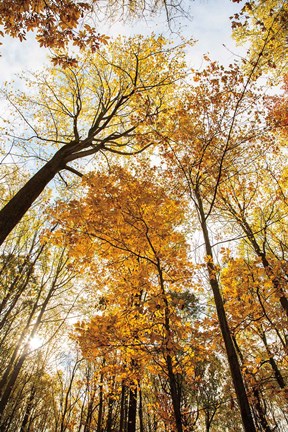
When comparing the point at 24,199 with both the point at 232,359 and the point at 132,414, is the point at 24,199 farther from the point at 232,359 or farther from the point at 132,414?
the point at 132,414

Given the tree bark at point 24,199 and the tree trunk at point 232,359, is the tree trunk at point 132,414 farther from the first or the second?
the tree bark at point 24,199

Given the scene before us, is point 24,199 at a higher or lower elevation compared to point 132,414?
higher

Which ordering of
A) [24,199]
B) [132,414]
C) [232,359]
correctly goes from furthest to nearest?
[132,414], [24,199], [232,359]

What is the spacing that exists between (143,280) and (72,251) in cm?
163

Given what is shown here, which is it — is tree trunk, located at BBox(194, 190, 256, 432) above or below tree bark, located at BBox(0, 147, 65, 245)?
below

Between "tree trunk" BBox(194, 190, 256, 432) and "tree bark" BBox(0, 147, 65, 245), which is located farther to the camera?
"tree bark" BBox(0, 147, 65, 245)

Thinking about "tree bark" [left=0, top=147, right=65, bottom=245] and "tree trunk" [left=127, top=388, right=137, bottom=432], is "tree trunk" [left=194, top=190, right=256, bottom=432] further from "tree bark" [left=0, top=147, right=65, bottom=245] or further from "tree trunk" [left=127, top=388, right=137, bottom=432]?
"tree trunk" [left=127, top=388, right=137, bottom=432]

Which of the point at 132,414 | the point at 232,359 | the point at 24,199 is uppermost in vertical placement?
the point at 24,199

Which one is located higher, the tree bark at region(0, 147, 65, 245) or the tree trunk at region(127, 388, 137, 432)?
the tree bark at region(0, 147, 65, 245)

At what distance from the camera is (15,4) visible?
10.2 ft

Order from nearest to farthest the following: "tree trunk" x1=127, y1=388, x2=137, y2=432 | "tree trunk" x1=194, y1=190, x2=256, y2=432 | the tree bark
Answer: "tree trunk" x1=194, y1=190, x2=256, y2=432 → the tree bark → "tree trunk" x1=127, y1=388, x2=137, y2=432

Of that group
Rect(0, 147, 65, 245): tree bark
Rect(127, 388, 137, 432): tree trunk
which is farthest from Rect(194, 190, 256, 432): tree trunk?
Rect(127, 388, 137, 432): tree trunk

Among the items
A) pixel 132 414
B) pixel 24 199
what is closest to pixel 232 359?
pixel 24 199

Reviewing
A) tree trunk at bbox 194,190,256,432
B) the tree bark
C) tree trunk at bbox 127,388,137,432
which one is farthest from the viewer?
tree trunk at bbox 127,388,137,432
